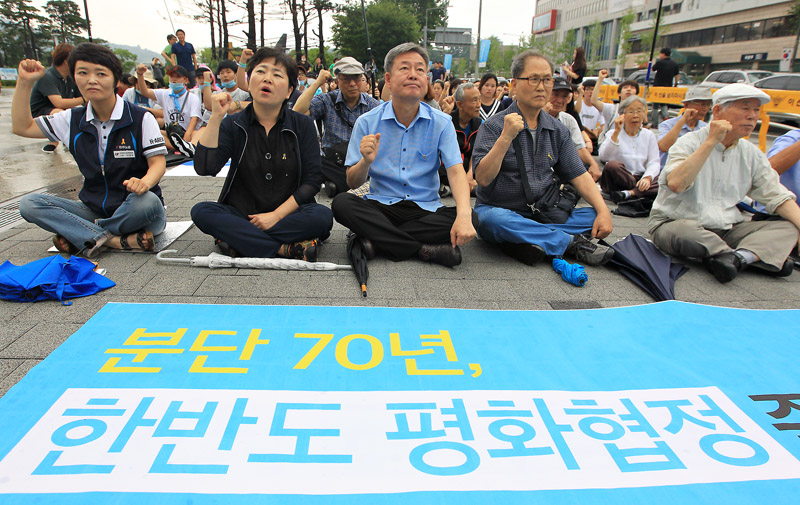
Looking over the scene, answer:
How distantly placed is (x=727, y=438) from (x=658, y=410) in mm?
230

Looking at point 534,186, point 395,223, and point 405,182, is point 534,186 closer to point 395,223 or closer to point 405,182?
point 405,182

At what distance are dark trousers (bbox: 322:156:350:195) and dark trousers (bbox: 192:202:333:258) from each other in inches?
75.4

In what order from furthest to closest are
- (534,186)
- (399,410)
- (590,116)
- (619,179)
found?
(590,116)
(619,179)
(534,186)
(399,410)

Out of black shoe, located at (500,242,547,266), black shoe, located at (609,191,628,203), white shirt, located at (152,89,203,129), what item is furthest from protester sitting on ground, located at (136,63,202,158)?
black shoe, located at (609,191,628,203)

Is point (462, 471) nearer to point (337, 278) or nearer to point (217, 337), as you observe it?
point (217, 337)

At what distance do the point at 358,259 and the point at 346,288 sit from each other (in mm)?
316

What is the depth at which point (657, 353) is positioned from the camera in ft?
7.68

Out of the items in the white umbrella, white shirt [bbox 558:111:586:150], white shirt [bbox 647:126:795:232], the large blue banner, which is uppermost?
white shirt [bbox 558:111:586:150]

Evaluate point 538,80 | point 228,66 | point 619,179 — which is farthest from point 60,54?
point 619,179

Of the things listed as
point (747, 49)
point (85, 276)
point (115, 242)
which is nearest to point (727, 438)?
→ point (85, 276)

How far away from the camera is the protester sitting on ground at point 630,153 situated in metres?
5.32

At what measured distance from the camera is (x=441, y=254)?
3.44 metres

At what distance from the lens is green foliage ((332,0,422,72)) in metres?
38.8

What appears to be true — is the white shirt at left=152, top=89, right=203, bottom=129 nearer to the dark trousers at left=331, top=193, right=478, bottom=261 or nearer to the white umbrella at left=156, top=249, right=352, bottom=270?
the white umbrella at left=156, top=249, right=352, bottom=270
